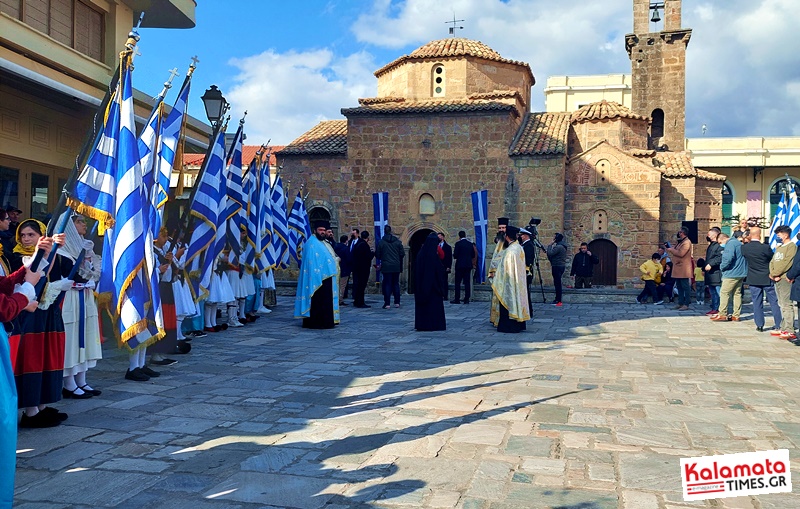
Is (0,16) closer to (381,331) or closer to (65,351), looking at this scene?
(65,351)

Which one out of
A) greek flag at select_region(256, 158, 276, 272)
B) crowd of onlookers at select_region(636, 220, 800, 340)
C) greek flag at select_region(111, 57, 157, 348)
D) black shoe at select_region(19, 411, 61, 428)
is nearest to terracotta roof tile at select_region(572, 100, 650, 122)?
crowd of onlookers at select_region(636, 220, 800, 340)

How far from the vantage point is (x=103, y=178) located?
585 cm

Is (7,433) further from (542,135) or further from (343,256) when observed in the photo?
(542,135)

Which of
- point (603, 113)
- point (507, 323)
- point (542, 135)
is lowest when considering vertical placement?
point (507, 323)

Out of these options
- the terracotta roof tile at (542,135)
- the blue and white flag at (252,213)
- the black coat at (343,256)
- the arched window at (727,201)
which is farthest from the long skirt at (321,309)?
the arched window at (727,201)

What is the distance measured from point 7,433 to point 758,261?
1082 cm

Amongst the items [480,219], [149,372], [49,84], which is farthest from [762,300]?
[49,84]

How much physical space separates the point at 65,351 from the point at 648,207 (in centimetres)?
2053

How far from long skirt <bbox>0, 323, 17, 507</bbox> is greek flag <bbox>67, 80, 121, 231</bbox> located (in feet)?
8.71

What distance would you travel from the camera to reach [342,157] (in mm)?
23203

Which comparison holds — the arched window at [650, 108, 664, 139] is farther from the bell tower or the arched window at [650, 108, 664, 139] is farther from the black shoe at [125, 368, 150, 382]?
the black shoe at [125, 368, 150, 382]

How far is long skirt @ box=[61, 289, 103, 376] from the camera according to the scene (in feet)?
18.7

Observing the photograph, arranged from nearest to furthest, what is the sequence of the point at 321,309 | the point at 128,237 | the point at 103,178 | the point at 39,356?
the point at 39,356 < the point at 103,178 < the point at 128,237 < the point at 321,309

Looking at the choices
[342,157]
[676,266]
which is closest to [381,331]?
[676,266]
